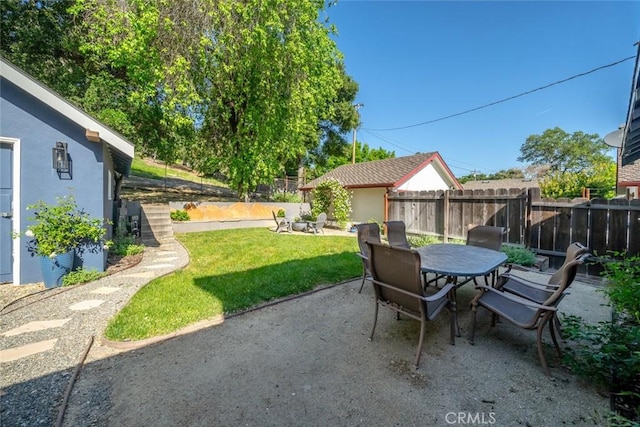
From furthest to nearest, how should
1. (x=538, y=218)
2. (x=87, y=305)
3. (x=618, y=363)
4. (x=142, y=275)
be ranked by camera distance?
(x=538, y=218)
(x=142, y=275)
(x=87, y=305)
(x=618, y=363)

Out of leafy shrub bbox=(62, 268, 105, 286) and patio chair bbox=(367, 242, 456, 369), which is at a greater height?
patio chair bbox=(367, 242, 456, 369)

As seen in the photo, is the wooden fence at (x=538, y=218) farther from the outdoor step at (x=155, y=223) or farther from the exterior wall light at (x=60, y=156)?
the exterior wall light at (x=60, y=156)

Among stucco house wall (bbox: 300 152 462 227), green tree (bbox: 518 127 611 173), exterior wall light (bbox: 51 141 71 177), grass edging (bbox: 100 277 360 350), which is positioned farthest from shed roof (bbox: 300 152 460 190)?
green tree (bbox: 518 127 611 173)

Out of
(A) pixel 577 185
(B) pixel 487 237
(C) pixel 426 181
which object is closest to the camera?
(B) pixel 487 237

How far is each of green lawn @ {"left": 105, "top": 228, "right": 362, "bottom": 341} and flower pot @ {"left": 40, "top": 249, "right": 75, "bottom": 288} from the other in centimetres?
147

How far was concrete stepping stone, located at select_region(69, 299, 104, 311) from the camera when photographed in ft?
12.2

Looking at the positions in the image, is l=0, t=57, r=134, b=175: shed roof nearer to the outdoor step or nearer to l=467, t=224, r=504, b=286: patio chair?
the outdoor step

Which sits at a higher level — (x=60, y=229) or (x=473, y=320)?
(x=60, y=229)

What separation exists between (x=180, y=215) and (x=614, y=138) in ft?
40.4

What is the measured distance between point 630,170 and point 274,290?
18384mm

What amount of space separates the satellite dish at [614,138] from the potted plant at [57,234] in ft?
29.6

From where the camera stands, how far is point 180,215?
10562 mm

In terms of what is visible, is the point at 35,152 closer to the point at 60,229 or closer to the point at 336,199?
the point at 60,229

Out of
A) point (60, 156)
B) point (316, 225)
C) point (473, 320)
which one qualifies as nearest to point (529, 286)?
point (473, 320)
